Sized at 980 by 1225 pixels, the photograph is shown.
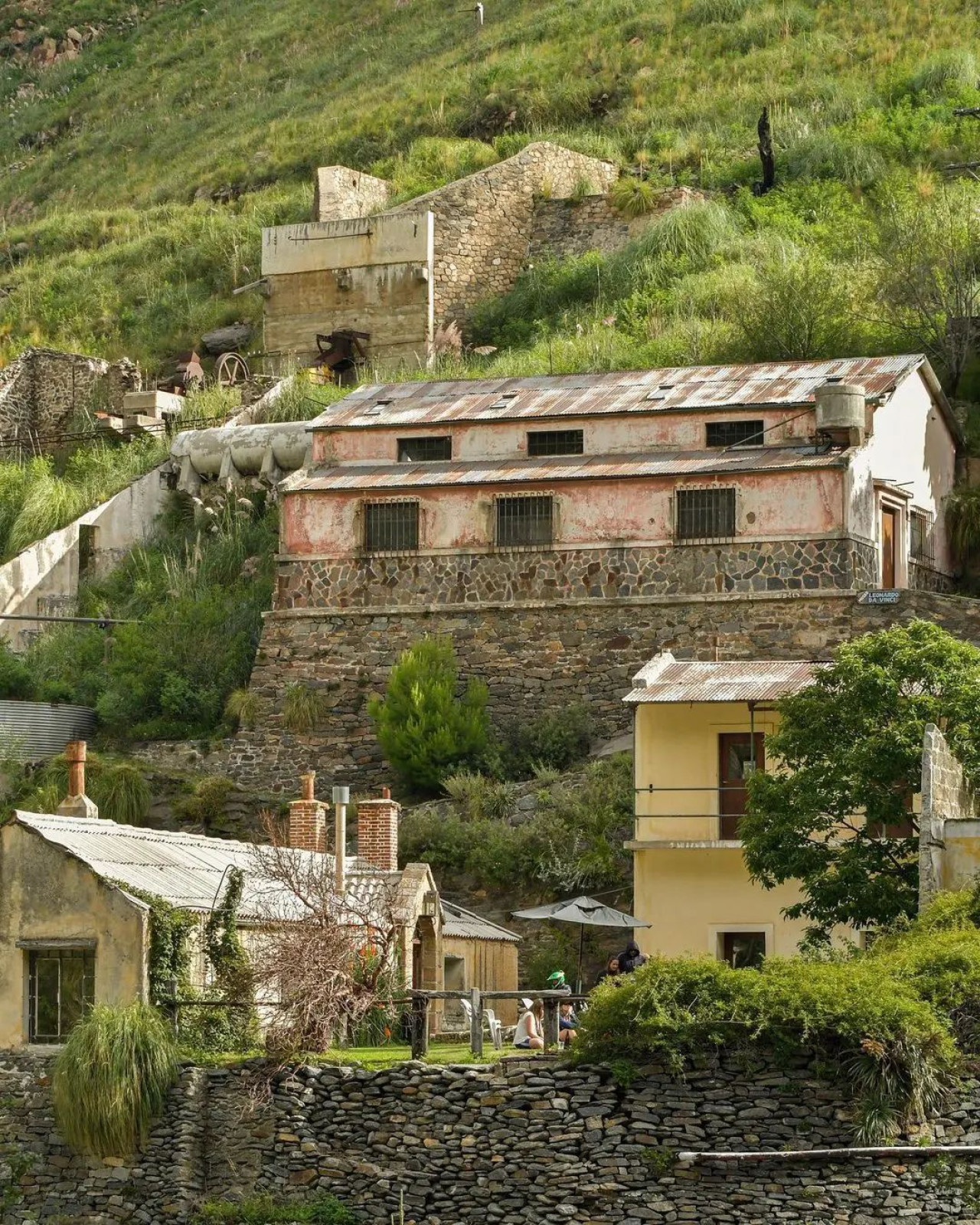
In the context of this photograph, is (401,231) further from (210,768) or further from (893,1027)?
(893,1027)

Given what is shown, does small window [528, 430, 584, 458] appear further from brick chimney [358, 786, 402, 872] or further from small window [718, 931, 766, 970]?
small window [718, 931, 766, 970]

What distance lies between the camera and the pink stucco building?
44.8 metres

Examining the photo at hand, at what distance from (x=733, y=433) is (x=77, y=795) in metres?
14.6

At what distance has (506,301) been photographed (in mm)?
64062

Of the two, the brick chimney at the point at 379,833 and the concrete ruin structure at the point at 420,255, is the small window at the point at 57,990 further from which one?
the concrete ruin structure at the point at 420,255

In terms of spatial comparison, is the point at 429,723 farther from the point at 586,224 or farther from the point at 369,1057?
the point at 586,224

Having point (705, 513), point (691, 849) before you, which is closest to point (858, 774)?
point (691, 849)

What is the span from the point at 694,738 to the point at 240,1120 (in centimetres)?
1072

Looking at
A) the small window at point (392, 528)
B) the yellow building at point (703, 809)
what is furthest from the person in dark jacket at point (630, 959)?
the small window at point (392, 528)

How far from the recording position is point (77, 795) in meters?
37.2

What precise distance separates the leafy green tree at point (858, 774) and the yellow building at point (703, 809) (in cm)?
195

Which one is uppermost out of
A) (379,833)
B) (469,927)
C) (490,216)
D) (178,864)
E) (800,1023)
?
(490,216)

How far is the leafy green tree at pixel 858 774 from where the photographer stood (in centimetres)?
3309

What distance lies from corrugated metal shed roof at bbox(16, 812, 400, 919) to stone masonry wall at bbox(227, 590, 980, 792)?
→ 8.66 m
